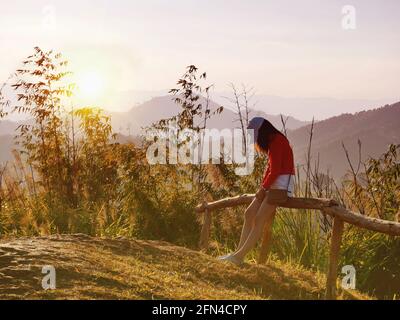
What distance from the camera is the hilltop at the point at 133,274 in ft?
18.9

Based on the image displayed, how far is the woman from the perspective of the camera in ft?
25.6

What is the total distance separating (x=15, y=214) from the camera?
33.6 feet

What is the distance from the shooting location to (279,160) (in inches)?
309

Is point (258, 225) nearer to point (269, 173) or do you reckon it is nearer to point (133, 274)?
point (269, 173)

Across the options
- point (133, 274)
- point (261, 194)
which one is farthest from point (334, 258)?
point (133, 274)

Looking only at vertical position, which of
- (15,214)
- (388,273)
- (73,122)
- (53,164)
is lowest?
(388,273)

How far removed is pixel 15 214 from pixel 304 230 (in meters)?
4.65

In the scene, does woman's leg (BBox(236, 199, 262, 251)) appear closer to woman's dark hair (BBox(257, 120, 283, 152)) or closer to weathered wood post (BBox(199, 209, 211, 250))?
Answer: woman's dark hair (BBox(257, 120, 283, 152))

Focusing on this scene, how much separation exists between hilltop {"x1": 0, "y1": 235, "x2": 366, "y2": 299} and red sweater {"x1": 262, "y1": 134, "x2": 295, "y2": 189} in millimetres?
1168

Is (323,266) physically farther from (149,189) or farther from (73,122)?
(73,122)

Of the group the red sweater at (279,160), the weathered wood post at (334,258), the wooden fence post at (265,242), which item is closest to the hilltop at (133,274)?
the wooden fence post at (265,242)

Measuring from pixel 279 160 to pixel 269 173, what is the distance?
21cm
